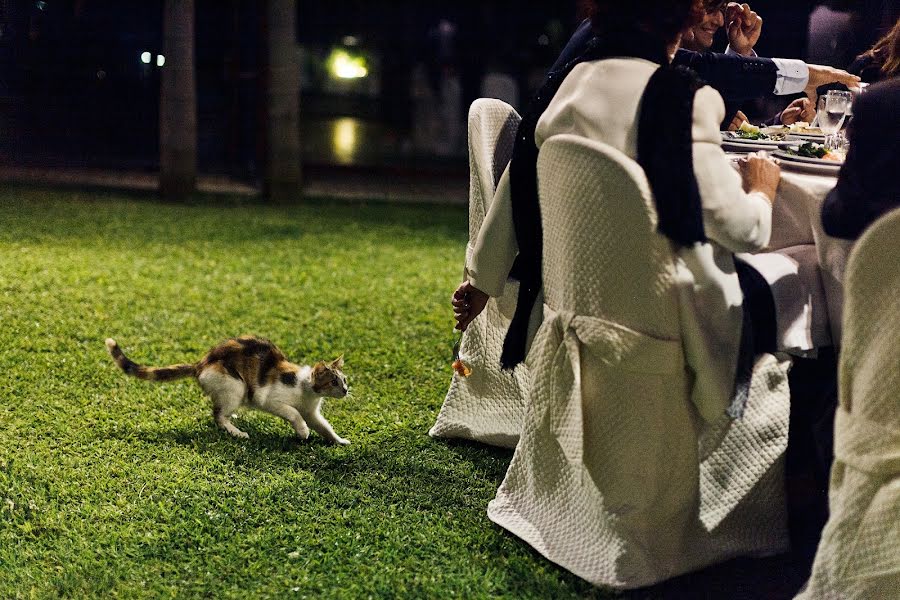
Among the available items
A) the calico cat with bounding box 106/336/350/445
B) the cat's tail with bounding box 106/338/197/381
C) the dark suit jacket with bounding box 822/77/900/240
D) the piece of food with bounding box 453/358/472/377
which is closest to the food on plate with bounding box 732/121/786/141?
the dark suit jacket with bounding box 822/77/900/240

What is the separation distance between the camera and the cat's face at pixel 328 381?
124 inches

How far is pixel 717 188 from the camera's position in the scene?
6.72 feet

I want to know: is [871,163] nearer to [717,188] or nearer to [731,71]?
[717,188]

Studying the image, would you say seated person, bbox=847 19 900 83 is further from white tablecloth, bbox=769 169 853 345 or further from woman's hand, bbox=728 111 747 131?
woman's hand, bbox=728 111 747 131

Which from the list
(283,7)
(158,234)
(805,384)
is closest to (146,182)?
(283,7)

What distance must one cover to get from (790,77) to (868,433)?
6.10 feet

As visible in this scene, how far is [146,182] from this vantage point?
9.06 metres

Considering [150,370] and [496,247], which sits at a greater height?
[496,247]

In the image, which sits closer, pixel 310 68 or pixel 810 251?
pixel 810 251

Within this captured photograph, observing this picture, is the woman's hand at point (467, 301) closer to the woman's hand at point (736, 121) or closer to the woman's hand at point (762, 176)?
the woman's hand at point (762, 176)

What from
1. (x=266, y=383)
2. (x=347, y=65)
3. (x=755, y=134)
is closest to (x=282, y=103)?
(x=266, y=383)

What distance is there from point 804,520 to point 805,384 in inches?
12.8

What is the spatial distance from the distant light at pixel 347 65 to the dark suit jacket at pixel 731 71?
12149 millimetres

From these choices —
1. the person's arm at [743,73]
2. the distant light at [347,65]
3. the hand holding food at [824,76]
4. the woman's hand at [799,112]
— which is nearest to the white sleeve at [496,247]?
the person's arm at [743,73]
